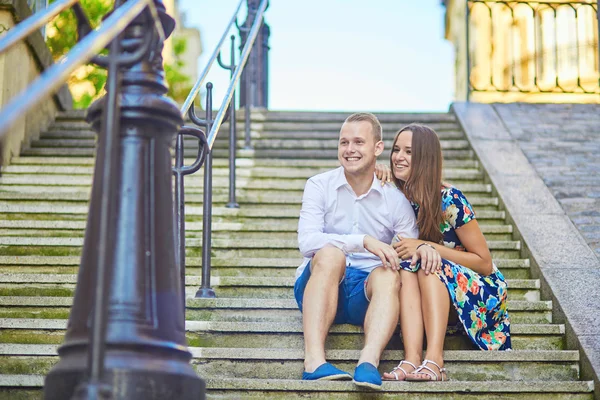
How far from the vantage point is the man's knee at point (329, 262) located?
3.64 m

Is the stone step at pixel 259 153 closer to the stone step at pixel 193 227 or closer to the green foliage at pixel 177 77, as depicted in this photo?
the stone step at pixel 193 227

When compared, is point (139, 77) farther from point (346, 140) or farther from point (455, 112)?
point (455, 112)

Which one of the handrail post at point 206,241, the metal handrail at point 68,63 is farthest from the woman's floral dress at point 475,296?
the metal handrail at point 68,63

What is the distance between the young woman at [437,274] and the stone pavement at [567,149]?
1.14 metres

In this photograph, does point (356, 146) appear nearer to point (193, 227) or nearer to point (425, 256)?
point (425, 256)

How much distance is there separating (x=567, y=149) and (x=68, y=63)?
5639 mm

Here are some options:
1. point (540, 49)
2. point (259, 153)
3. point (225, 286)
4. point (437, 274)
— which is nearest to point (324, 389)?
point (437, 274)

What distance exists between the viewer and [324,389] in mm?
3273

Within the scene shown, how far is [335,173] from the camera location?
4066mm

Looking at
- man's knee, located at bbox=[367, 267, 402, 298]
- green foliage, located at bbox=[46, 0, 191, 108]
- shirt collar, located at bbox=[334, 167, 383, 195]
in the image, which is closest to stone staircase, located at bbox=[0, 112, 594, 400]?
man's knee, located at bbox=[367, 267, 402, 298]

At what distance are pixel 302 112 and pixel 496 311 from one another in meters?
4.42

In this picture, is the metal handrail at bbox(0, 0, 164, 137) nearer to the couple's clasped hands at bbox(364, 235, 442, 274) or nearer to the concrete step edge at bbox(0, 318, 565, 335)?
the couple's clasped hands at bbox(364, 235, 442, 274)

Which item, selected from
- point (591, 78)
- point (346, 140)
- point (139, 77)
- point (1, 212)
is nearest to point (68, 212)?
point (1, 212)

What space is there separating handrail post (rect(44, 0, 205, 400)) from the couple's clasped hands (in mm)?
1566
